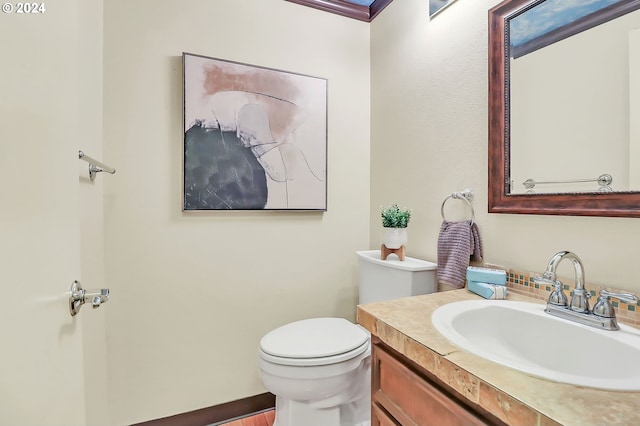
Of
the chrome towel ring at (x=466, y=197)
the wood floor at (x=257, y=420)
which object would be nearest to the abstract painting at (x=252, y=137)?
the chrome towel ring at (x=466, y=197)

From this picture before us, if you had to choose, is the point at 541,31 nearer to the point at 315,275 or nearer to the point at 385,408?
the point at 385,408

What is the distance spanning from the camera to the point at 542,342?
0.85 meters

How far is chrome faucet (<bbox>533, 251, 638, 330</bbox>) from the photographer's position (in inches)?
29.7

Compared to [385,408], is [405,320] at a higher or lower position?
higher

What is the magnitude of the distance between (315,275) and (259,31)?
1.47 metres

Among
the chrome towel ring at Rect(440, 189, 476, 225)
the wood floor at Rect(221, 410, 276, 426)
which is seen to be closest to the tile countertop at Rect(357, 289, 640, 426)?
the chrome towel ring at Rect(440, 189, 476, 225)

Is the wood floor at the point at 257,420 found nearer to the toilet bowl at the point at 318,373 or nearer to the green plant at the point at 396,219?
the toilet bowl at the point at 318,373

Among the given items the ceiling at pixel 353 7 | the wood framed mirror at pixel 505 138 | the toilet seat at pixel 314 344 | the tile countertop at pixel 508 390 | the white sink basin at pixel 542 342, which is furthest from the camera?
the ceiling at pixel 353 7

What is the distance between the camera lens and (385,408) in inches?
34.8

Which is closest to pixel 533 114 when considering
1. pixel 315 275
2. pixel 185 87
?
pixel 315 275

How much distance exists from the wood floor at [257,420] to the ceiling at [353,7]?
7.90 feet

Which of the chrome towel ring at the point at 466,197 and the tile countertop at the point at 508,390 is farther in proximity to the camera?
the chrome towel ring at the point at 466,197

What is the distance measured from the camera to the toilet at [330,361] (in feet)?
3.99

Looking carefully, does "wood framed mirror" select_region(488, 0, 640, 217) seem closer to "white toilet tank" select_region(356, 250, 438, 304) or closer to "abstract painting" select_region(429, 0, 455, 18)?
"abstract painting" select_region(429, 0, 455, 18)
